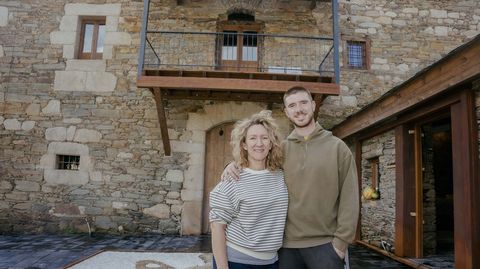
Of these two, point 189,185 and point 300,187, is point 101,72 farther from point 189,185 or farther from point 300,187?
point 300,187

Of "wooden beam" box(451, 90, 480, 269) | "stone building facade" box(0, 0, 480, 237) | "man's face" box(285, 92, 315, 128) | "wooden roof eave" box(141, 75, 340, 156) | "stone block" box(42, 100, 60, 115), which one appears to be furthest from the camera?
"stone block" box(42, 100, 60, 115)

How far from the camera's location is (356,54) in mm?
7566

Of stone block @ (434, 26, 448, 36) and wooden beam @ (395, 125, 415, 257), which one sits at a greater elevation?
stone block @ (434, 26, 448, 36)

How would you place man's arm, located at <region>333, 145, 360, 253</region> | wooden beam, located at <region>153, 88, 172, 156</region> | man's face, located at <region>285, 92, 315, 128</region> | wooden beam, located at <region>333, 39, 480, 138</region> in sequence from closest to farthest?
man's arm, located at <region>333, 145, 360, 253</region>, man's face, located at <region>285, 92, 315, 128</region>, wooden beam, located at <region>333, 39, 480, 138</region>, wooden beam, located at <region>153, 88, 172, 156</region>

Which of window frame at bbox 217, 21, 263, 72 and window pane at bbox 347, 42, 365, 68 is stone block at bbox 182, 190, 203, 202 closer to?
window frame at bbox 217, 21, 263, 72

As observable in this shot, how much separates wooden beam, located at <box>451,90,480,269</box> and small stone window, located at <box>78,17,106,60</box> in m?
6.74

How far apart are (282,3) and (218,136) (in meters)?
3.12

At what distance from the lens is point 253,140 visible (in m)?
2.00

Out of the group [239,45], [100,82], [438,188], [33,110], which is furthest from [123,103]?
[438,188]

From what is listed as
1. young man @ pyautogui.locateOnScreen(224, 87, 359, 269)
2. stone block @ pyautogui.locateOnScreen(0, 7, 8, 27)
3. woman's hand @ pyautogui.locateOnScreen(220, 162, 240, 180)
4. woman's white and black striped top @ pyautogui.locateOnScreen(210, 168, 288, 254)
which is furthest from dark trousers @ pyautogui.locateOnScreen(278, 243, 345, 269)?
stone block @ pyautogui.locateOnScreen(0, 7, 8, 27)

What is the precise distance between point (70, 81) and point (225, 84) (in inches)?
138

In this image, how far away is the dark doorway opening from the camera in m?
5.21

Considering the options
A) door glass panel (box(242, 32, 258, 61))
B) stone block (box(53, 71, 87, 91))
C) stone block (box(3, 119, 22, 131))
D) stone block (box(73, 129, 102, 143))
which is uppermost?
door glass panel (box(242, 32, 258, 61))

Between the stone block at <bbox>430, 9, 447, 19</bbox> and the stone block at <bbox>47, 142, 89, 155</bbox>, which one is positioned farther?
the stone block at <bbox>430, 9, 447, 19</bbox>
